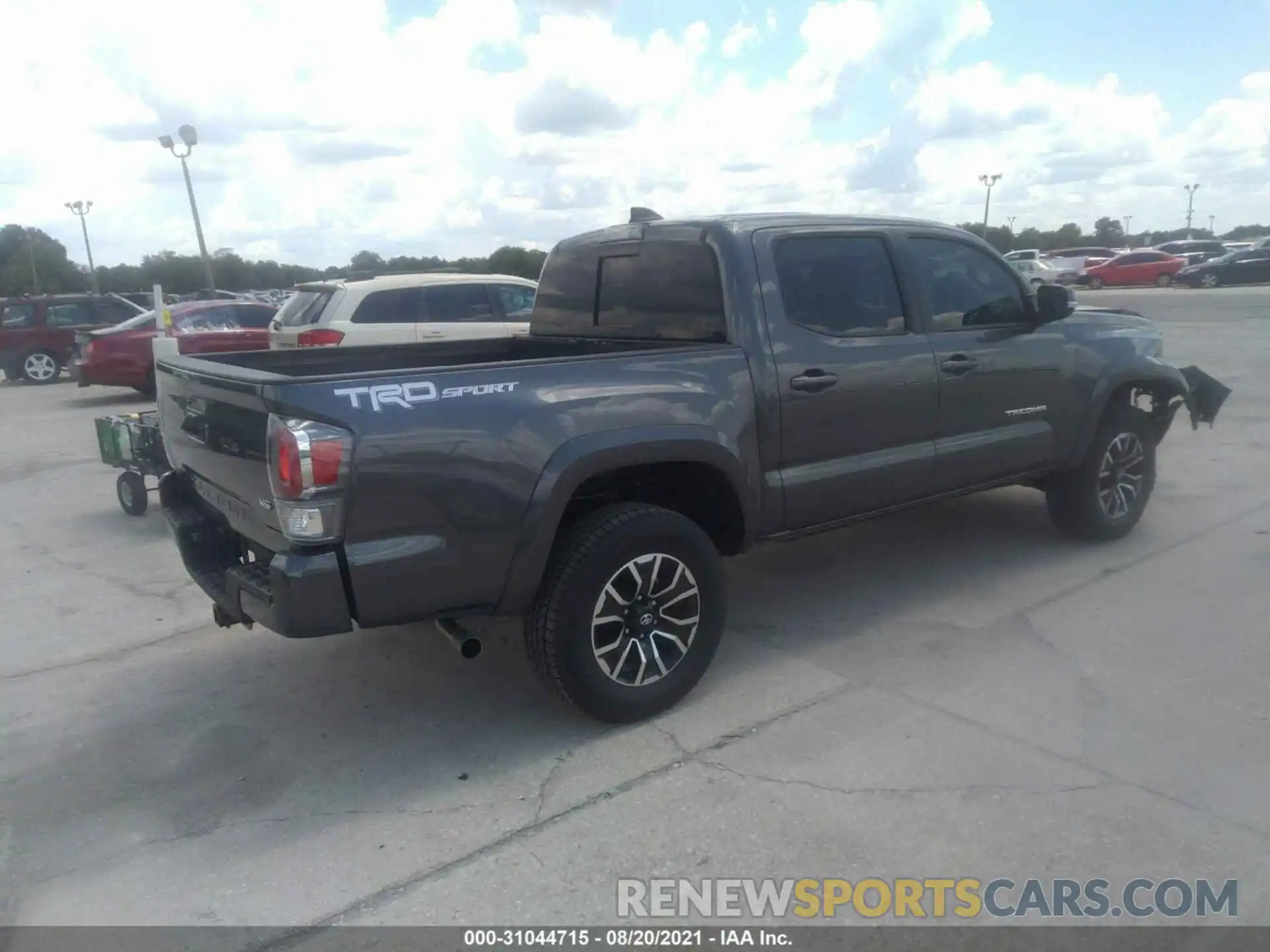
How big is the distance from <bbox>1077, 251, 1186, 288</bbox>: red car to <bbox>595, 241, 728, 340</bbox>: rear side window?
1507 inches

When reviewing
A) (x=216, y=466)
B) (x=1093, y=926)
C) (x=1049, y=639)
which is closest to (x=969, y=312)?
(x=1049, y=639)

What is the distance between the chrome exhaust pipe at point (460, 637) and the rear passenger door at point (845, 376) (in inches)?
60.2

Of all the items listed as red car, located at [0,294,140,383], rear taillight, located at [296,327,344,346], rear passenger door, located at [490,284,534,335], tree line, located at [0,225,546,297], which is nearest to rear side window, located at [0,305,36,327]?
red car, located at [0,294,140,383]

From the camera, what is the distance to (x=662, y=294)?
Answer: 4.82 m

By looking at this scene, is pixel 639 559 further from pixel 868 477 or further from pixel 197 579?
pixel 197 579

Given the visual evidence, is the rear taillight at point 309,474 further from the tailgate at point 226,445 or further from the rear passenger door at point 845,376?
the rear passenger door at point 845,376

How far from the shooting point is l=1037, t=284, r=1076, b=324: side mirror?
542 cm

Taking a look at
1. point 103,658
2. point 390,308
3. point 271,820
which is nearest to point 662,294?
point 271,820

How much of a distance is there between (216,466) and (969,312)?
3678mm

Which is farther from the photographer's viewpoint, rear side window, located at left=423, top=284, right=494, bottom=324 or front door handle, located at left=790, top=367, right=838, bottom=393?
rear side window, located at left=423, top=284, right=494, bottom=324

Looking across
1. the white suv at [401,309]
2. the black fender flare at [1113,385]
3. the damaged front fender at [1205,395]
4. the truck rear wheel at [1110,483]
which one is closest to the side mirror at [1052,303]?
the black fender flare at [1113,385]

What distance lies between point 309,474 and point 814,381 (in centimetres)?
224

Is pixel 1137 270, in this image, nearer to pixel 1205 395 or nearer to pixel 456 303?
pixel 456 303

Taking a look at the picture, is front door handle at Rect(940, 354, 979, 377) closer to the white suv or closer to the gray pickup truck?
the gray pickup truck
